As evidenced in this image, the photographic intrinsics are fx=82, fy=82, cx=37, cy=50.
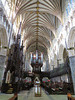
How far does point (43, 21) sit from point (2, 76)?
15.5m

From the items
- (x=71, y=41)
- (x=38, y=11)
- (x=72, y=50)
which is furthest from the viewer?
(x=38, y=11)

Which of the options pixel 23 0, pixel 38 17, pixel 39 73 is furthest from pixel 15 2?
pixel 39 73

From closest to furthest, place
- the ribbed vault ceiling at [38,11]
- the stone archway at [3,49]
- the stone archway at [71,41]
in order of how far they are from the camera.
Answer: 1. the stone archway at [3,49]
2. the stone archway at [71,41]
3. the ribbed vault ceiling at [38,11]

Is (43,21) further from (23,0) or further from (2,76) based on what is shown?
(2,76)

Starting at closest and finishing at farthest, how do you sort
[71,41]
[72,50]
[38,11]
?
[72,50], [71,41], [38,11]

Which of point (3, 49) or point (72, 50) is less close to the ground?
point (3, 49)

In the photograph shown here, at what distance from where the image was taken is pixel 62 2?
13812 millimetres

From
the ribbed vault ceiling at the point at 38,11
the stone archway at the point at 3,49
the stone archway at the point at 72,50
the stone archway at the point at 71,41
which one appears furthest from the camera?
the ribbed vault ceiling at the point at 38,11

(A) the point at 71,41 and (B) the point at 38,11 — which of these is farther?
(B) the point at 38,11

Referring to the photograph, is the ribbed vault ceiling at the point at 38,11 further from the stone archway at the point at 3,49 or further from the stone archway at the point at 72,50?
the stone archway at the point at 72,50

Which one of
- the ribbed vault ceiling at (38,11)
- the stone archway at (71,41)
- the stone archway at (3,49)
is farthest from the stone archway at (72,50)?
the stone archway at (3,49)

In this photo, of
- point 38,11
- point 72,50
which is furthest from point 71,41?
point 38,11

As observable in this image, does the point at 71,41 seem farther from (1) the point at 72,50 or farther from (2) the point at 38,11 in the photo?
(2) the point at 38,11

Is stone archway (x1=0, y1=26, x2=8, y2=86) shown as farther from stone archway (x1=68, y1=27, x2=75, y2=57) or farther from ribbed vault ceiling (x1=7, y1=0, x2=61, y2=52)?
stone archway (x1=68, y1=27, x2=75, y2=57)
